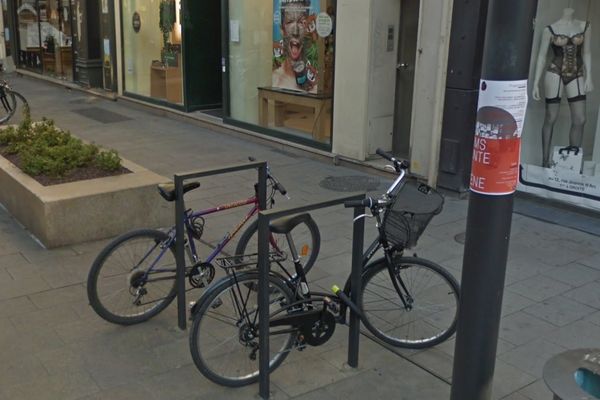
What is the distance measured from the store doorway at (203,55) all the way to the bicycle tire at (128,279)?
801 centimetres

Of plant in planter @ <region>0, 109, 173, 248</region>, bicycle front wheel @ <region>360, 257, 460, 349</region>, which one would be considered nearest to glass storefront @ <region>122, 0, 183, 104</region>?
plant in planter @ <region>0, 109, 173, 248</region>

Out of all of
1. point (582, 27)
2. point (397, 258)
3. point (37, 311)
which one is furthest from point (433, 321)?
point (582, 27)

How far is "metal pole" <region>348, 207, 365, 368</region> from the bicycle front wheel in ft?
0.28

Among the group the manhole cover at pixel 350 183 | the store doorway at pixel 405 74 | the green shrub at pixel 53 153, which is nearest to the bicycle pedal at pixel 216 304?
the green shrub at pixel 53 153

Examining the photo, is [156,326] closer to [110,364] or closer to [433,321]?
[110,364]

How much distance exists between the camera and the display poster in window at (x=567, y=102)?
6.98m

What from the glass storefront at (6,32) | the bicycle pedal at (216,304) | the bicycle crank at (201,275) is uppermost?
the glass storefront at (6,32)

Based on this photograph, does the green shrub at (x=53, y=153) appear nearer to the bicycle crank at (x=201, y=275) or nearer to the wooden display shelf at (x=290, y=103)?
the bicycle crank at (x=201, y=275)

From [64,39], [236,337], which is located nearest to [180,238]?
[236,337]

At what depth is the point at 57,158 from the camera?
6.29 m

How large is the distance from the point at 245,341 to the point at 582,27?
532cm

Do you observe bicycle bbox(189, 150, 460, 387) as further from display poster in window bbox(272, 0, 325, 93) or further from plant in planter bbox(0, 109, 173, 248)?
display poster in window bbox(272, 0, 325, 93)

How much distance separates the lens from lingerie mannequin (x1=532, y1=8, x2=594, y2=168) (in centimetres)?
700

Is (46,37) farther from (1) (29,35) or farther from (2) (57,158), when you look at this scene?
(2) (57,158)
